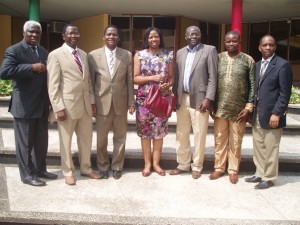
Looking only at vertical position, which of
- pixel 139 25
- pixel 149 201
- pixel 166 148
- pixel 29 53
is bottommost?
pixel 149 201

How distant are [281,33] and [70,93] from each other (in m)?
11.8

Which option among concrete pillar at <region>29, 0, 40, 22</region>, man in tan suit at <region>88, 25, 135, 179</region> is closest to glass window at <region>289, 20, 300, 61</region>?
concrete pillar at <region>29, 0, 40, 22</region>

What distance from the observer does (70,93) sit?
3.77 meters

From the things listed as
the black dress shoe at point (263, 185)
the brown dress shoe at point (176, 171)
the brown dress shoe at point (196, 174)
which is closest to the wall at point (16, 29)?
the brown dress shoe at point (176, 171)

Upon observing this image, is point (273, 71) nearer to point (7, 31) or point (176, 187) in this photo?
point (176, 187)

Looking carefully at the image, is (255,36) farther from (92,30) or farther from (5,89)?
(5,89)

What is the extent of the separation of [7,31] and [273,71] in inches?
494

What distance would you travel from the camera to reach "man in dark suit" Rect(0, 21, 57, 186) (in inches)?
143

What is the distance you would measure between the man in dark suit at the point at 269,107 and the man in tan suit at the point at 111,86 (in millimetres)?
1475

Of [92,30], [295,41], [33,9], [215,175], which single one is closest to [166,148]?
[215,175]

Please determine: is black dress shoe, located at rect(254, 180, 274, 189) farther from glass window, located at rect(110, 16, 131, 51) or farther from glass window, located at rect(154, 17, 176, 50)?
glass window, located at rect(110, 16, 131, 51)

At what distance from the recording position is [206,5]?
1061 cm

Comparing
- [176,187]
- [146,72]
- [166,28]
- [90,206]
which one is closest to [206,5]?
[166,28]

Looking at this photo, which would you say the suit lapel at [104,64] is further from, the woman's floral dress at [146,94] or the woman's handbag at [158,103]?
the woman's handbag at [158,103]
